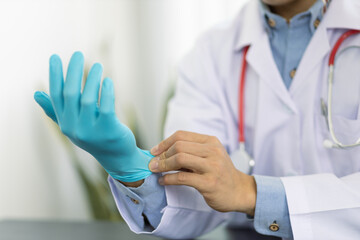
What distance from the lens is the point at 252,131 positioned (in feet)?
3.50

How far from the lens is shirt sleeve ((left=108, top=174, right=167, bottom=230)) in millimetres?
774

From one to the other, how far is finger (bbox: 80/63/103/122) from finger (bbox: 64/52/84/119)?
0.01 meters

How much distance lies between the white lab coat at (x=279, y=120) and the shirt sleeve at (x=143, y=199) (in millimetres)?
18

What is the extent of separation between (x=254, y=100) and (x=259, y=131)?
0.10m

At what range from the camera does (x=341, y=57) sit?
0.92 m

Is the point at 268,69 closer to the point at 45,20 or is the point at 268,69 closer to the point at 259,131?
the point at 259,131

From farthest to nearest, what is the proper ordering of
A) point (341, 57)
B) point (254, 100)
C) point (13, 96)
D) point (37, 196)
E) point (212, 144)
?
1. point (37, 196)
2. point (13, 96)
3. point (254, 100)
4. point (341, 57)
5. point (212, 144)

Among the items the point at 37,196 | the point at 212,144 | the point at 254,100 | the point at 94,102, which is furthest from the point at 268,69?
the point at 37,196

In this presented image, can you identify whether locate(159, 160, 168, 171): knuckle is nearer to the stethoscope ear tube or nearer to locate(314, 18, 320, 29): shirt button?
the stethoscope ear tube

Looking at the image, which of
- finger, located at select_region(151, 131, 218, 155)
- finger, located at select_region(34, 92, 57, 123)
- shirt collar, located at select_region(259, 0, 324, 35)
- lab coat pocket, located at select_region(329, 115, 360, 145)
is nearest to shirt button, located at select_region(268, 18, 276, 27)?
shirt collar, located at select_region(259, 0, 324, 35)

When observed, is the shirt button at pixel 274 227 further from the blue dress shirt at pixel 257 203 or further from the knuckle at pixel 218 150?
the knuckle at pixel 218 150

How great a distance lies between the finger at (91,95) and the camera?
1.94 feet

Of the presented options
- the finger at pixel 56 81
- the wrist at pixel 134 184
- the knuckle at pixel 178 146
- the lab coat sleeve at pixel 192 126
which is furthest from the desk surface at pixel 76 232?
the finger at pixel 56 81

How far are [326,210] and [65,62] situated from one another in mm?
1199
